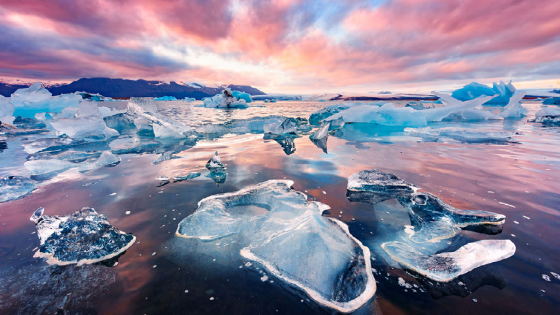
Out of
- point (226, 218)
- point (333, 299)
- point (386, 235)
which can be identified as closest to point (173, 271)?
point (226, 218)

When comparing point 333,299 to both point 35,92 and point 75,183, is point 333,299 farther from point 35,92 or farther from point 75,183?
point 35,92

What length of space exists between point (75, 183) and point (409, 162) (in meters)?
6.02

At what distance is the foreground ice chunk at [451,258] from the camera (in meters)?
1.58

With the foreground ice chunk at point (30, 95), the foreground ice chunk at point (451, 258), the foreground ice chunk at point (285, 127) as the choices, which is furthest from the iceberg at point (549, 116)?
the foreground ice chunk at point (30, 95)

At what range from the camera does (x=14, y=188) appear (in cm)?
296

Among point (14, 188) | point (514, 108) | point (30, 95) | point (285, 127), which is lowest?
point (14, 188)

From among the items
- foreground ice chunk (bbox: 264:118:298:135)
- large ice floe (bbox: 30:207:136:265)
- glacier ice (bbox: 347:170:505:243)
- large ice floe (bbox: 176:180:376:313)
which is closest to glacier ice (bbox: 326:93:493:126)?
foreground ice chunk (bbox: 264:118:298:135)

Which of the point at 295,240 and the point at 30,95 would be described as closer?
the point at 295,240

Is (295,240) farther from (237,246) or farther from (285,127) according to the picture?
(285,127)

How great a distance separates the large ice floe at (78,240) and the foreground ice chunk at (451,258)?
7.92 feet

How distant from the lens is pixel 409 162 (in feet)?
14.3

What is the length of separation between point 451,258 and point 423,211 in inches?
28.3

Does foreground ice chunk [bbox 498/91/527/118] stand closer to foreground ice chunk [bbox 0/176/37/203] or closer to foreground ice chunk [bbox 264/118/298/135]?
foreground ice chunk [bbox 264/118/298/135]

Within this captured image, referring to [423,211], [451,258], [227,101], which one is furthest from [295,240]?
[227,101]
